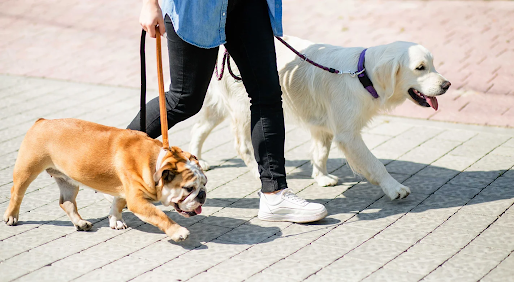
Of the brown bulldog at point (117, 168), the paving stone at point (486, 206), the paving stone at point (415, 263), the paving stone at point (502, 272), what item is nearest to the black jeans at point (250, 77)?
the brown bulldog at point (117, 168)

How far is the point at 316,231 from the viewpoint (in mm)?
3900

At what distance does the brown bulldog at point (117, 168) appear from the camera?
139 inches

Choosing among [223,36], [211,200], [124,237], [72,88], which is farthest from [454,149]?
[72,88]

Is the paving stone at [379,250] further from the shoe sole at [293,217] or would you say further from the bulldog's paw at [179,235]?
the bulldog's paw at [179,235]

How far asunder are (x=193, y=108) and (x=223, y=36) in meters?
0.53

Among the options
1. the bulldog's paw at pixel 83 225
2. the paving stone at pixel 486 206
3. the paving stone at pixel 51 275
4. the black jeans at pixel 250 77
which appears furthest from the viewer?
the paving stone at pixel 486 206

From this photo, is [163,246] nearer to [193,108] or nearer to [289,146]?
[193,108]

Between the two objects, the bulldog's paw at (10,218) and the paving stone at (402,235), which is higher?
the bulldog's paw at (10,218)

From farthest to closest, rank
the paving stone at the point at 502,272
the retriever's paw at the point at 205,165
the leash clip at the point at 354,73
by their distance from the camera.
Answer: the retriever's paw at the point at 205,165, the leash clip at the point at 354,73, the paving stone at the point at 502,272

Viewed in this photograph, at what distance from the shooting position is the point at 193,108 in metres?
3.97

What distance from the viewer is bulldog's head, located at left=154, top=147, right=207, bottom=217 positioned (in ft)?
11.5

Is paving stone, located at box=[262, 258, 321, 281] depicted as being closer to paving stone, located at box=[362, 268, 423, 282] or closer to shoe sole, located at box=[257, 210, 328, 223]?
paving stone, located at box=[362, 268, 423, 282]

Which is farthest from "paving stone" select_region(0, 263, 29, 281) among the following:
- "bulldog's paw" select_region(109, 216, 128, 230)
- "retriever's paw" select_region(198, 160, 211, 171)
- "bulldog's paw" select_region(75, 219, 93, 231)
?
"retriever's paw" select_region(198, 160, 211, 171)

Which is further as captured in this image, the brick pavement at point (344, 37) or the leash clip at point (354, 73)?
the brick pavement at point (344, 37)
